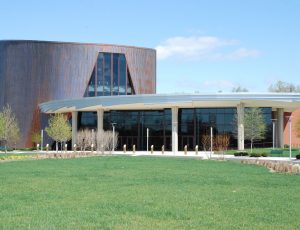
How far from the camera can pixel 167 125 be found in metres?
67.2

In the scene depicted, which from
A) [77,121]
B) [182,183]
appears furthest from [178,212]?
[77,121]

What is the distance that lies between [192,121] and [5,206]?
53.4 m

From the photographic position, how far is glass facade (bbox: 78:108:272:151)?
65.1 metres

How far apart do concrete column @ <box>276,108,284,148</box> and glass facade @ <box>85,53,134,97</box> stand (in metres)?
22.2

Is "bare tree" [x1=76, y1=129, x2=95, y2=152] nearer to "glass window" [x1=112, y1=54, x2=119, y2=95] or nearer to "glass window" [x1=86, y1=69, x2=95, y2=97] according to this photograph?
"glass window" [x1=86, y1=69, x2=95, y2=97]

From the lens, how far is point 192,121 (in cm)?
6594

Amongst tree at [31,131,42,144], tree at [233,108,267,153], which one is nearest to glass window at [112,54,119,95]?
tree at [31,131,42,144]

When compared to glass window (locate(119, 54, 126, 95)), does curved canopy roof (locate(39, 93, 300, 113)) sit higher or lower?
lower

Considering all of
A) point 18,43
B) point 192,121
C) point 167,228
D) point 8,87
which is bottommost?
point 167,228

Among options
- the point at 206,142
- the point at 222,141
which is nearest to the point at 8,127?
the point at 206,142

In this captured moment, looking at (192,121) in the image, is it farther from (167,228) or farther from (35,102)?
(167,228)

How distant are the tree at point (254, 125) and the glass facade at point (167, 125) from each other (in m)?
1.29

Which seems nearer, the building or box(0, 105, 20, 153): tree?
the building

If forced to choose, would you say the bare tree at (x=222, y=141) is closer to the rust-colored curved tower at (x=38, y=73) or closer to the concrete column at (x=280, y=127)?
the concrete column at (x=280, y=127)
